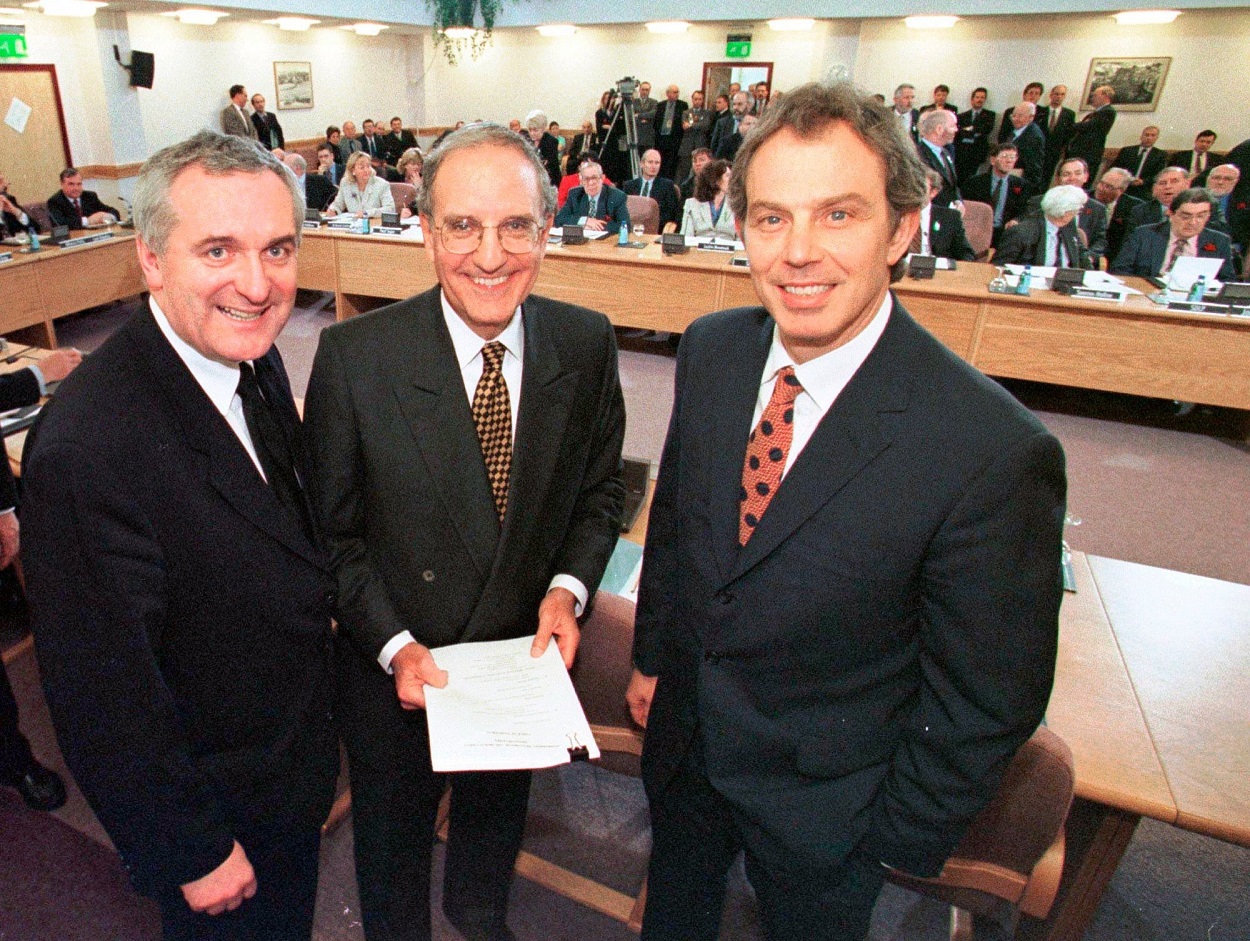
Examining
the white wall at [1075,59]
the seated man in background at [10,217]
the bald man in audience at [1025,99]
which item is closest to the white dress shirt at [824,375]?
the seated man in background at [10,217]

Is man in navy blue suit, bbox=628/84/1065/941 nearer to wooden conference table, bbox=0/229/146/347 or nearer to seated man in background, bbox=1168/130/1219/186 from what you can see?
wooden conference table, bbox=0/229/146/347

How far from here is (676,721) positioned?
1367 millimetres

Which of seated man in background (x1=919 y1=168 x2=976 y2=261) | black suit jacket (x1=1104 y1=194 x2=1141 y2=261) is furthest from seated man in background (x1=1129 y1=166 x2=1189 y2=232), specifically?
seated man in background (x1=919 y1=168 x2=976 y2=261)

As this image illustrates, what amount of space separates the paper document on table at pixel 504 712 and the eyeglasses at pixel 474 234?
698 millimetres

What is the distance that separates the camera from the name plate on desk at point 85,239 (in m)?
5.46

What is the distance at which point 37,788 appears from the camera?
2172 mm

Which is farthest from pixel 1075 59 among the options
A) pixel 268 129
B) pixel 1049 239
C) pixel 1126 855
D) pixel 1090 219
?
pixel 1126 855

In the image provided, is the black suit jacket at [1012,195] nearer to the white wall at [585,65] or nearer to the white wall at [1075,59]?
the white wall at [1075,59]

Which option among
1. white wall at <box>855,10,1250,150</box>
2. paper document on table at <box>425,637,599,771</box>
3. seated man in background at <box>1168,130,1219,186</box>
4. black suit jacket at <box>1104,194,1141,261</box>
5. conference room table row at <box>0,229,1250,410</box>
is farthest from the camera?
white wall at <box>855,10,1250,150</box>

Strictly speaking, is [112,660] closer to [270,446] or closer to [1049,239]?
[270,446]

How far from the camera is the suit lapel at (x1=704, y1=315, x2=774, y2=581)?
47.0 inches

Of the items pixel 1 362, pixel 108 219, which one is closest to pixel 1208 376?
pixel 1 362

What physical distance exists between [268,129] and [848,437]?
1161 centimetres

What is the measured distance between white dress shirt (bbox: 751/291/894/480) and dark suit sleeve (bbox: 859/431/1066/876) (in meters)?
0.24
